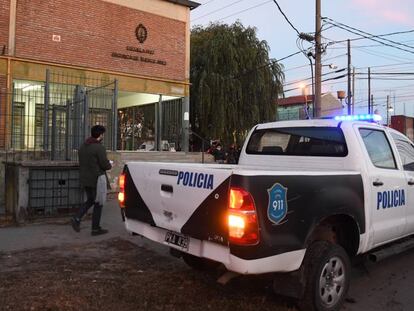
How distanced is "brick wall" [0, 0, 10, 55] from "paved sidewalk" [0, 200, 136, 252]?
9446mm

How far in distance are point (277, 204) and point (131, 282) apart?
2.37 metres

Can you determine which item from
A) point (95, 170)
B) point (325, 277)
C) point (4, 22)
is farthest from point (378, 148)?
point (4, 22)

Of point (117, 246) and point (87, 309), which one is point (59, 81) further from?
point (87, 309)

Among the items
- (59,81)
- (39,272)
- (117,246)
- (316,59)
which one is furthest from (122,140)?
(39,272)

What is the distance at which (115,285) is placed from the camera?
555cm

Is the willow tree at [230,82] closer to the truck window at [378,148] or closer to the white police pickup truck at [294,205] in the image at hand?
the white police pickup truck at [294,205]

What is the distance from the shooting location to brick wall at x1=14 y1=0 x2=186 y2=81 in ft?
56.6

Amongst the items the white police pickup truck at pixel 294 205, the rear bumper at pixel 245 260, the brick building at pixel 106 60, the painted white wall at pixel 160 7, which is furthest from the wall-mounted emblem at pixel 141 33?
the rear bumper at pixel 245 260

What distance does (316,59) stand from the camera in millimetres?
21141

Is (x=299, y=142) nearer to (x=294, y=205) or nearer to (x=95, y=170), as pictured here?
(x=294, y=205)

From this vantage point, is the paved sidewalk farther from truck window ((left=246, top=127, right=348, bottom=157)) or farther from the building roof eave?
the building roof eave

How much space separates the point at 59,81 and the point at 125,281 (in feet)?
42.0

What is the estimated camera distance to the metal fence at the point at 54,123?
11.3 m

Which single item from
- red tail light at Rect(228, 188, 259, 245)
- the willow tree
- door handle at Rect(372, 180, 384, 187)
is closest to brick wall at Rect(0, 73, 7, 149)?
door handle at Rect(372, 180, 384, 187)
